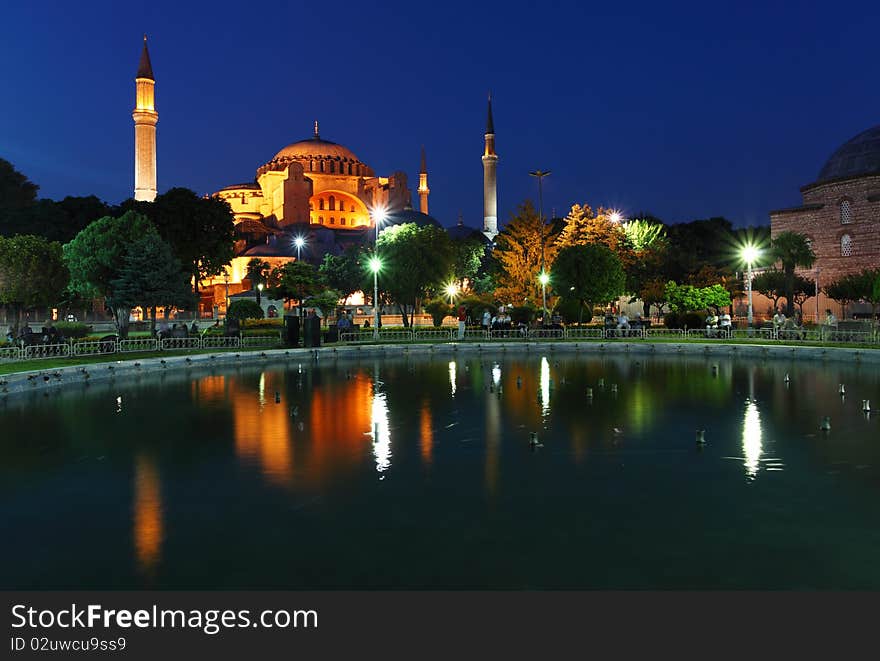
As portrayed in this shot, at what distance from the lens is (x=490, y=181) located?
96812 mm

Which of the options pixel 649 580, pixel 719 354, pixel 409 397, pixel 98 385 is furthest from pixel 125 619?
pixel 719 354

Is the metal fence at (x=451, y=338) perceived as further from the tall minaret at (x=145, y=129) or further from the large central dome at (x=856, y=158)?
the tall minaret at (x=145, y=129)

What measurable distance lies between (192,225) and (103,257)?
21.2m

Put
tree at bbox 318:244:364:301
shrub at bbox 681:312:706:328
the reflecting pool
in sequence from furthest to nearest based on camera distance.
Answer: tree at bbox 318:244:364:301 < shrub at bbox 681:312:706:328 < the reflecting pool

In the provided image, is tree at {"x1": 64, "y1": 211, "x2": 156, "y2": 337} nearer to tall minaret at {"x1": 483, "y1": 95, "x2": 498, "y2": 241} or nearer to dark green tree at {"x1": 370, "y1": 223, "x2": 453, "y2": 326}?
dark green tree at {"x1": 370, "y1": 223, "x2": 453, "y2": 326}

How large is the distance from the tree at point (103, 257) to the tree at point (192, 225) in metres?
16.3

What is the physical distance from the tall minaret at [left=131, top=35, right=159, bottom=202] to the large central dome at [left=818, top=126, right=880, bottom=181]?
2318 inches

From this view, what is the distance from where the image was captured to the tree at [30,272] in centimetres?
3578

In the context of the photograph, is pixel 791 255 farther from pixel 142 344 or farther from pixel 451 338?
pixel 142 344

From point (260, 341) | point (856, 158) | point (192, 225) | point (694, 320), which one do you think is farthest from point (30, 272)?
point (856, 158)

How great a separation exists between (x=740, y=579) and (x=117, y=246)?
104 ft

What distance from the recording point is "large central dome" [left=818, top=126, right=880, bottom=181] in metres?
55.4

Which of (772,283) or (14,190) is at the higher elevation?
(14,190)

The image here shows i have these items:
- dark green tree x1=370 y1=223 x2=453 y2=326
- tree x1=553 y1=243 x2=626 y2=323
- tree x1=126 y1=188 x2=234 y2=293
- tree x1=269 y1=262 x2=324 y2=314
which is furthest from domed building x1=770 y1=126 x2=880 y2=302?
tree x1=126 y1=188 x2=234 y2=293
